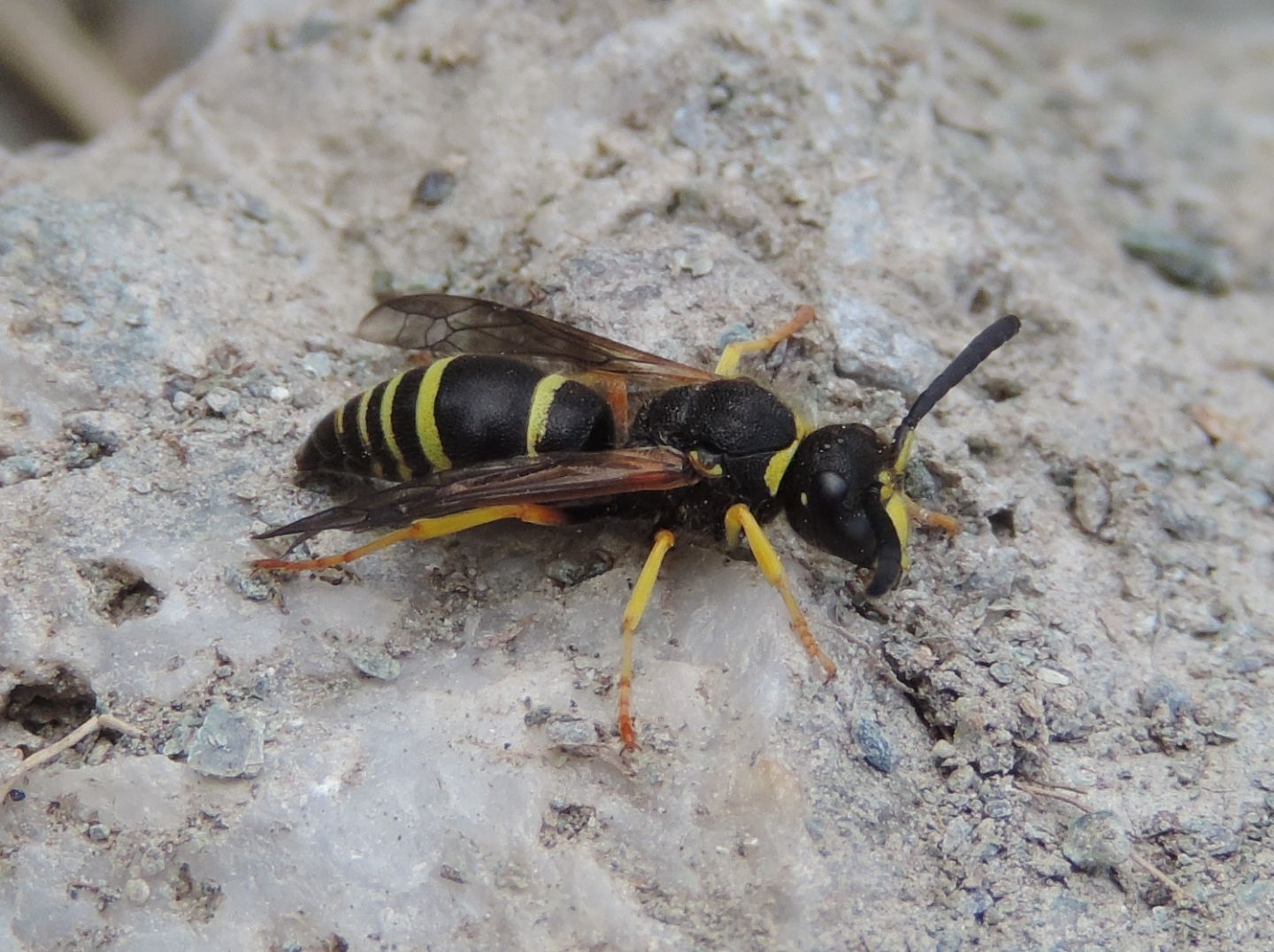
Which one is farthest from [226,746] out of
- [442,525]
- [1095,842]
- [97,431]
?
[1095,842]

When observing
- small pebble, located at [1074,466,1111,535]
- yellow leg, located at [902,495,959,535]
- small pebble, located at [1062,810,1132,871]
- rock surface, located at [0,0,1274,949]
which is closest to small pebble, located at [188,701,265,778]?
rock surface, located at [0,0,1274,949]

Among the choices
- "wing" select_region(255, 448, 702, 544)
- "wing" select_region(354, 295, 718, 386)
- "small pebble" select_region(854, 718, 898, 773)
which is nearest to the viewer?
"small pebble" select_region(854, 718, 898, 773)

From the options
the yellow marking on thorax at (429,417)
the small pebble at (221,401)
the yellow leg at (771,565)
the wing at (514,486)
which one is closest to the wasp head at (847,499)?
the yellow leg at (771,565)

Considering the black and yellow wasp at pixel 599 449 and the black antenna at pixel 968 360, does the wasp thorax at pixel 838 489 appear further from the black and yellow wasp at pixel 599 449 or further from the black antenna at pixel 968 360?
the black antenna at pixel 968 360

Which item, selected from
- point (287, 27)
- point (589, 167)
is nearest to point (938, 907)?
point (589, 167)

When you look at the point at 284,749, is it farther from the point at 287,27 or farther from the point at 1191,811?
the point at 287,27

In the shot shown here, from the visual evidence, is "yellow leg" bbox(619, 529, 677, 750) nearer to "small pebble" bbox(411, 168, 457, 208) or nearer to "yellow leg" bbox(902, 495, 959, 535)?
"yellow leg" bbox(902, 495, 959, 535)
